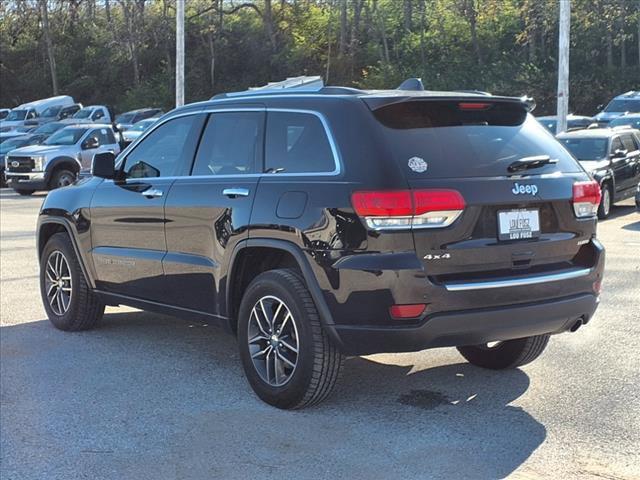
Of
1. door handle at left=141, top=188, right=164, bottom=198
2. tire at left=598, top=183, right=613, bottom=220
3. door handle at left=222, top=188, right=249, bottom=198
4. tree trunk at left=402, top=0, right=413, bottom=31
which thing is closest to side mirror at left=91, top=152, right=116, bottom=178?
door handle at left=141, top=188, right=164, bottom=198

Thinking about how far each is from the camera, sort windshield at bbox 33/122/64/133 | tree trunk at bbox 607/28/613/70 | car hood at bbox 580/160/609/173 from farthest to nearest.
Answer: tree trunk at bbox 607/28/613/70, windshield at bbox 33/122/64/133, car hood at bbox 580/160/609/173

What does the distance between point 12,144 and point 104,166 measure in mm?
21840

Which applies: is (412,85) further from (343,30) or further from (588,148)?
(343,30)

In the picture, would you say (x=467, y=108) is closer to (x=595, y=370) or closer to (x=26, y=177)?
(x=595, y=370)

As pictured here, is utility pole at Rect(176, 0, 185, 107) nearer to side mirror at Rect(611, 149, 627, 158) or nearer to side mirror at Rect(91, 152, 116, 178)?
side mirror at Rect(611, 149, 627, 158)

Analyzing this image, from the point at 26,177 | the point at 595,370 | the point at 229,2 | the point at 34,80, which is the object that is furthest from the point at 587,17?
the point at 595,370

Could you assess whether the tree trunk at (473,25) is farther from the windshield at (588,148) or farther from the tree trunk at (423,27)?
the windshield at (588,148)

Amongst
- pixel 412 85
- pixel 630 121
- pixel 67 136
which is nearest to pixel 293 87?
pixel 412 85

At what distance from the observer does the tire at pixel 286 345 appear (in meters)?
4.76

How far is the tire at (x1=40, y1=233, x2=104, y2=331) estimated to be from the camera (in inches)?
276

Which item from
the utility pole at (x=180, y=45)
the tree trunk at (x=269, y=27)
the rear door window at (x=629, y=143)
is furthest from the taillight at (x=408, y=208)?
the tree trunk at (x=269, y=27)

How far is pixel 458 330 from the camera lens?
4.50 metres

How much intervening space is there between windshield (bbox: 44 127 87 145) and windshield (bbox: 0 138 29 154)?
4020 millimetres

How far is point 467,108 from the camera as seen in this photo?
195 inches
